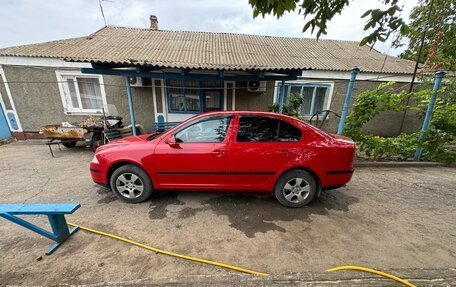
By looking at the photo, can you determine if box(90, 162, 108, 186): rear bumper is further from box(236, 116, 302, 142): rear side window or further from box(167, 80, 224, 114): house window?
box(167, 80, 224, 114): house window

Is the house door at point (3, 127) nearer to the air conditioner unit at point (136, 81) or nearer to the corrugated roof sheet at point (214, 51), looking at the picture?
the corrugated roof sheet at point (214, 51)

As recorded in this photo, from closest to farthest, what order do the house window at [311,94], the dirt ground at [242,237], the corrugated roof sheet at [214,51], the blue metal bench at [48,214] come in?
the dirt ground at [242,237], the blue metal bench at [48,214], the corrugated roof sheet at [214,51], the house window at [311,94]

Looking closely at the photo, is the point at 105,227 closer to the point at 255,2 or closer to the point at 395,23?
the point at 255,2

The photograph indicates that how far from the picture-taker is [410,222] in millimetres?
2746

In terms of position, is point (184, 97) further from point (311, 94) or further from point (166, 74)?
point (311, 94)

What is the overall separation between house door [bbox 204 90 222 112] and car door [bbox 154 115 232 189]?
4.99 m

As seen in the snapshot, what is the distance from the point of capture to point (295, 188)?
9.76 ft

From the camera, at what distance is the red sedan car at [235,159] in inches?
113

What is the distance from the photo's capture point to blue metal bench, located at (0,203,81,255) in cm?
201

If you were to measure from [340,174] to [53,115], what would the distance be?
1011 cm

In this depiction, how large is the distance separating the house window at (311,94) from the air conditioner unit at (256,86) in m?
1.15

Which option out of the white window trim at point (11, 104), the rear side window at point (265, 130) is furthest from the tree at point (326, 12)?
the white window trim at point (11, 104)

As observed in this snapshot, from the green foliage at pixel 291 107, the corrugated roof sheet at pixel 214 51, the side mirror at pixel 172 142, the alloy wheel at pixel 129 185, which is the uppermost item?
the corrugated roof sheet at pixel 214 51

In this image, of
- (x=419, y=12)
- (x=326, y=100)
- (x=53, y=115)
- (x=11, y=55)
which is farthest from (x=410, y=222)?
(x=419, y=12)
